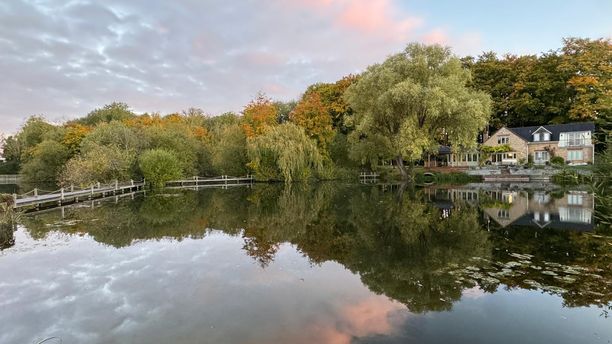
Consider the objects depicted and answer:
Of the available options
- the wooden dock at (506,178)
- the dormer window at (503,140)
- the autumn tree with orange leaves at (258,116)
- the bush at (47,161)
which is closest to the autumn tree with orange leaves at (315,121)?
the autumn tree with orange leaves at (258,116)

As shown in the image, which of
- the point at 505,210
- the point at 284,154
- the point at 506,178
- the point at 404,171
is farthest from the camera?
the point at 506,178

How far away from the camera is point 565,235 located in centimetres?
1110

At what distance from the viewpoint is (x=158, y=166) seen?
31781mm

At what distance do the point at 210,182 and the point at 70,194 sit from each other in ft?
57.3

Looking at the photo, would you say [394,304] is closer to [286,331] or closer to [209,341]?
[286,331]

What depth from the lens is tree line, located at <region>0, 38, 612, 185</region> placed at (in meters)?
30.4

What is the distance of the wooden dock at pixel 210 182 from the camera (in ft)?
113

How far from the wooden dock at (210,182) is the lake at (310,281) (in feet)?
67.3

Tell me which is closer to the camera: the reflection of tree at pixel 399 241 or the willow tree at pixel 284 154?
the reflection of tree at pixel 399 241

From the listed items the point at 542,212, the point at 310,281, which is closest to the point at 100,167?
the point at 310,281

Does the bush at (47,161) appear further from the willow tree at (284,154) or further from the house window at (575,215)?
the house window at (575,215)

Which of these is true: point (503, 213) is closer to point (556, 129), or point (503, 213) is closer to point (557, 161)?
point (557, 161)

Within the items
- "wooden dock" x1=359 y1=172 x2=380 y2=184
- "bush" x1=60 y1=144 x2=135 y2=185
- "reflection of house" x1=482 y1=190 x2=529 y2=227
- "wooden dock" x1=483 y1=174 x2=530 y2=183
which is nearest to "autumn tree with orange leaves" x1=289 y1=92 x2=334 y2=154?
Answer: "wooden dock" x1=359 y1=172 x2=380 y2=184

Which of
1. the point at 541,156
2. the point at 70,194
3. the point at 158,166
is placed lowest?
the point at 70,194
